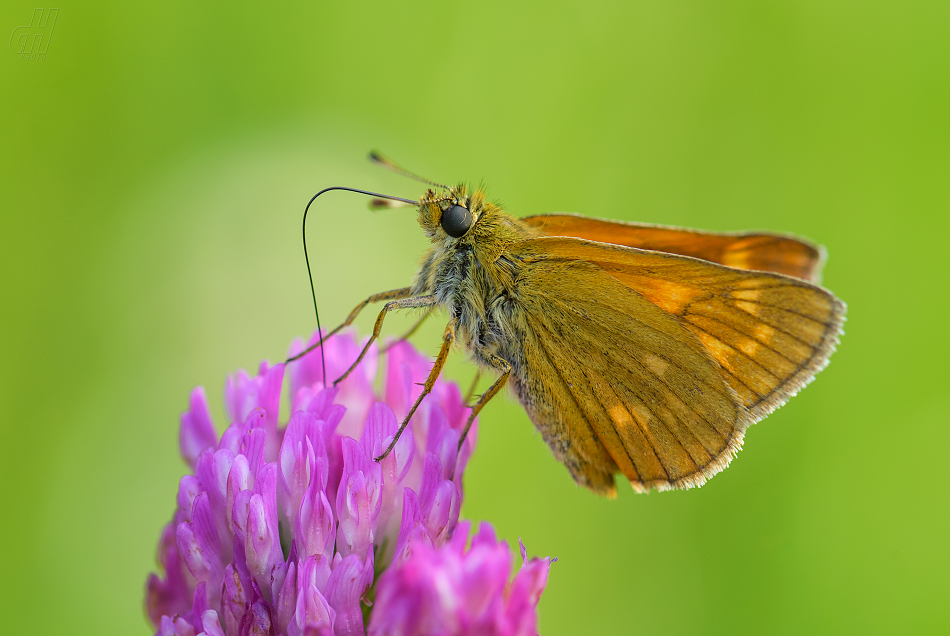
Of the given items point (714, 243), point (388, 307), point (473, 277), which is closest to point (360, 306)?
point (388, 307)

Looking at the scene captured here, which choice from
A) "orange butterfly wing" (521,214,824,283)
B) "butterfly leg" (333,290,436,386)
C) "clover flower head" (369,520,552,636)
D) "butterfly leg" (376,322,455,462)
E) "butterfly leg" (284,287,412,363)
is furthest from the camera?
"orange butterfly wing" (521,214,824,283)

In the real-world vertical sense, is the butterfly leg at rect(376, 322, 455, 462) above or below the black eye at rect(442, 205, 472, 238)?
below

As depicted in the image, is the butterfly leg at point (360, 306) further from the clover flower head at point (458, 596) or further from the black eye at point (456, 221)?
the clover flower head at point (458, 596)

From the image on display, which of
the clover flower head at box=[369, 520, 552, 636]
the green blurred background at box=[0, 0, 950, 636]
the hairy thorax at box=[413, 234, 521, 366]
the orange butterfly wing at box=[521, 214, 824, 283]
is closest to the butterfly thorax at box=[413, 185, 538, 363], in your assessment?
the hairy thorax at box=[413, 234, 521, 366]

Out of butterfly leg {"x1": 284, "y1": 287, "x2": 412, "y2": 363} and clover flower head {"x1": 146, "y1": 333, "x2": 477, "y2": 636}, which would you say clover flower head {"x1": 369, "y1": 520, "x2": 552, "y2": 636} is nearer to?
clover flower head {"x1": 146, "y1": 333, "x2": 477, "y2": 636}

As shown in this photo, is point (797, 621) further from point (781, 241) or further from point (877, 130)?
point (877, 130)

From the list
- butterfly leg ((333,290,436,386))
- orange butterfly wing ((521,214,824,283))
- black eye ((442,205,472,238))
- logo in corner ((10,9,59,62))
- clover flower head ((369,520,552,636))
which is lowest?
clover flower head ((369,520,552,636))

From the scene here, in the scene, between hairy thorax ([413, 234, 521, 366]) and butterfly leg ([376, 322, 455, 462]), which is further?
hairy thorax ([413, 234, 521, 366])
